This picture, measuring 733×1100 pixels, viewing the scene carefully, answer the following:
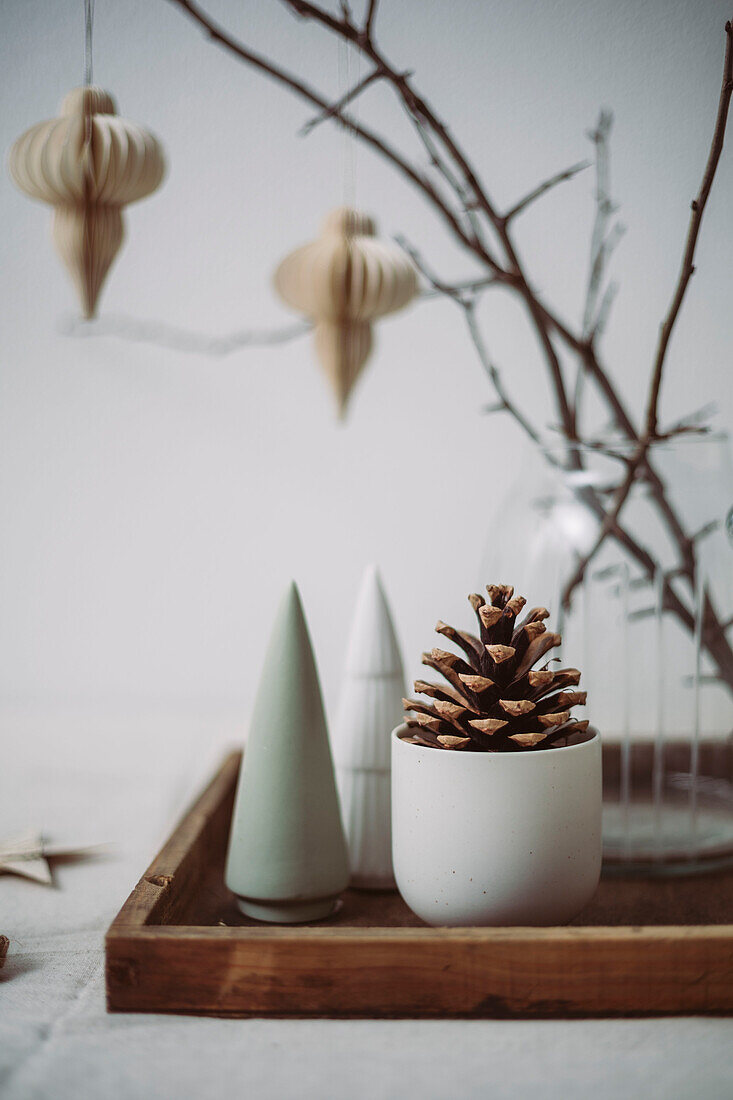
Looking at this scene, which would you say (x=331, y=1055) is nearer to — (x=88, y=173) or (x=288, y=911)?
(x=288, y=911)

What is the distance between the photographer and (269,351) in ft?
2.21

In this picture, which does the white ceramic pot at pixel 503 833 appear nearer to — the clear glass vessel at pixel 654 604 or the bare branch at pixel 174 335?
the clear glass vessel at pixel 654 604

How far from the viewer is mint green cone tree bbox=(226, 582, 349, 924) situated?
331 mm

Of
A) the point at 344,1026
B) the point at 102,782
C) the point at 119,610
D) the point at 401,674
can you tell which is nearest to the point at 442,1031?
the point at 344,1026

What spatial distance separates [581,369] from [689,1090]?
1.17 ft

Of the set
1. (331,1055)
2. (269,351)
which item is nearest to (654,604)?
(331,1055)

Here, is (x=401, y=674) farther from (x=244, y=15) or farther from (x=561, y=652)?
(x=244, y=15)

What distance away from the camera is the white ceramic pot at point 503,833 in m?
0.29

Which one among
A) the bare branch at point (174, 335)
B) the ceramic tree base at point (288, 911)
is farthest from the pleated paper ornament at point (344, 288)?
the bare branch at point (174, 335)

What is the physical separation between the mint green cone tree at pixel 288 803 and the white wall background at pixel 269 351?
11.6 inches

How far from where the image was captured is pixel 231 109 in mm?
604

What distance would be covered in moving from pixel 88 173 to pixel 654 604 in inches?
10.6

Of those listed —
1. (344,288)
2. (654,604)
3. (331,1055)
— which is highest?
(344,288)

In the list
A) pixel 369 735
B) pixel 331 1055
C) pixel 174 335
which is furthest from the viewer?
pixel 174 335
